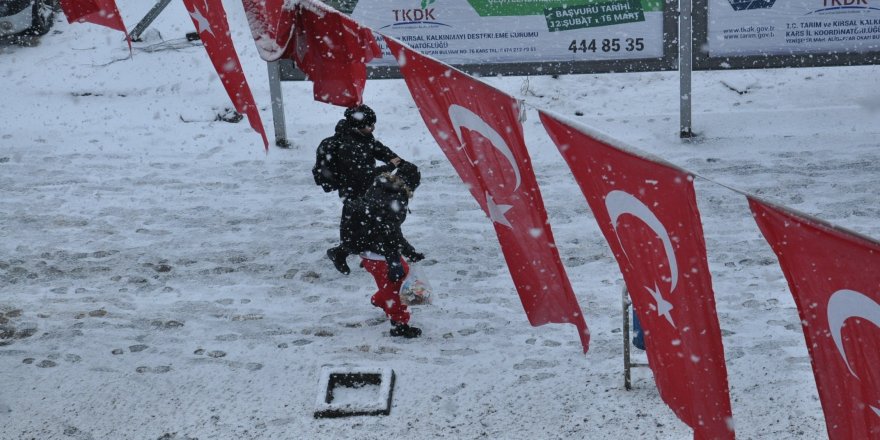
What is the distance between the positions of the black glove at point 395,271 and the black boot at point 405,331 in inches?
14.3

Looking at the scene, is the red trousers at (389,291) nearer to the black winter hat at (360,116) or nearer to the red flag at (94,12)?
the black winter hat at (360,116)

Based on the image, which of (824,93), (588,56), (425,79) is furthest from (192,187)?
(824,93)

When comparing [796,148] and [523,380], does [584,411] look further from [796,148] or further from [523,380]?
[796,148]

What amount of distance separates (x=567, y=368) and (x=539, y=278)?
1969 millimetres

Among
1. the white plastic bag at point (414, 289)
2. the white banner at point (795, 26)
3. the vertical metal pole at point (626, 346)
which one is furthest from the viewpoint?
the white banner at point (795, 26)

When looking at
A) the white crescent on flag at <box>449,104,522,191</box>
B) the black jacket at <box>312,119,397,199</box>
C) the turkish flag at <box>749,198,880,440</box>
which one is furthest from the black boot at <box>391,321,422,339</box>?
the turkish flag at <box>749,198,880,440</box>

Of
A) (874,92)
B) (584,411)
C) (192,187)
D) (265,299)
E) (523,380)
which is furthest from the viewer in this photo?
(874,92)

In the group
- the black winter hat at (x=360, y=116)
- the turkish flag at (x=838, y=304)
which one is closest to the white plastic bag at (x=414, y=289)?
the black winter hat at (x=360, y=116)

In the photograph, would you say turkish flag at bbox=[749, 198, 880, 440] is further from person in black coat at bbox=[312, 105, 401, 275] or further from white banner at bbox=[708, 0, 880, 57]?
white banner at bbox=[708, 0, 880, 57]

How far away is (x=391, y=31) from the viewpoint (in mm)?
10703

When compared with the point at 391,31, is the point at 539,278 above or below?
below

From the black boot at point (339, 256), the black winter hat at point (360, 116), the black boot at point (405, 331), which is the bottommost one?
the black boot at point (405, 331)

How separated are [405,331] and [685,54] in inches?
199

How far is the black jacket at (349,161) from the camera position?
724 centimetres
